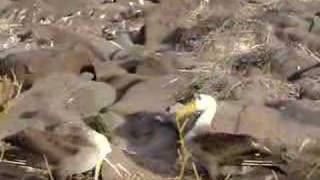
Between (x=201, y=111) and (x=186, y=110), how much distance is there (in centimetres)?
8

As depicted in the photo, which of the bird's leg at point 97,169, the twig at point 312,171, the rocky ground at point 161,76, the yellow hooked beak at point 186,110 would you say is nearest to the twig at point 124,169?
the rocky ground at point 161,76

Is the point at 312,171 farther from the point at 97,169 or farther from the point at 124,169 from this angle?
the point at 97,169

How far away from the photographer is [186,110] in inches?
171

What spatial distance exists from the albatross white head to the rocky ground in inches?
3.0

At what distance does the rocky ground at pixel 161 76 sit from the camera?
4.12m

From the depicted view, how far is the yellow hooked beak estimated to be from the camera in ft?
14.2

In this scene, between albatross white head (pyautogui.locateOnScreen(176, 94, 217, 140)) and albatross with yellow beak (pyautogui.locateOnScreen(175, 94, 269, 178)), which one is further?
albatross white head (pyautogui.locateOnScreen(176, 94, 217, 140))

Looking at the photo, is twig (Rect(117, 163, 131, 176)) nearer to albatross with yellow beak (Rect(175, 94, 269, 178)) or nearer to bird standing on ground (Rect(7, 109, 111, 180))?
bird standing on ground (Rect(7, 109, 111, 180))

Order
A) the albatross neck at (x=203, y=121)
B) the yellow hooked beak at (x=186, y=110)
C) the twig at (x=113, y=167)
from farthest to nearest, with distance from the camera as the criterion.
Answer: the yellow hooked beak at (x=186, y=110), the albatross neck at (x=203, y=121), the twig at (x=113, y=167)

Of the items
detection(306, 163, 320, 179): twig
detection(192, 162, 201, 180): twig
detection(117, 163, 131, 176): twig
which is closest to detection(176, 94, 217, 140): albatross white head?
detection(192, 162, 201, 180): twig

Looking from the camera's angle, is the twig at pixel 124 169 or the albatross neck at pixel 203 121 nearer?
the twig at pixel 124 169

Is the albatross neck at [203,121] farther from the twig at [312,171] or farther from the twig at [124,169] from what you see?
the twig at [312,171]

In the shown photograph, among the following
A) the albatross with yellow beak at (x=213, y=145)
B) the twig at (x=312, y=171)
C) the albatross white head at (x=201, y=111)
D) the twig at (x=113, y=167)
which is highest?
the albatross white head at (x=201, y=111)

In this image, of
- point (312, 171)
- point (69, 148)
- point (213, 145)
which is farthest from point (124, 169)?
point (312, 171)
